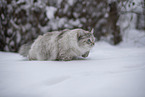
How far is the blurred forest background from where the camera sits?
15.2 ft

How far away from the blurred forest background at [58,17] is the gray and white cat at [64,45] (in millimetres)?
2098

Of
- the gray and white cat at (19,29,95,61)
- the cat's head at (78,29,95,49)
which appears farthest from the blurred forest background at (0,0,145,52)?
the cat's head at (78,29,95,49)

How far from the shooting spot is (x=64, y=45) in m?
2.46

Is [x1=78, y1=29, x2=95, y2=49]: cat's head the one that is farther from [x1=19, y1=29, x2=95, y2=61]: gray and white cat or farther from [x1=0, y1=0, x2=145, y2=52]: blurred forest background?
[x1=0, y1=0, x2=145, y2=52]: blurred forest background

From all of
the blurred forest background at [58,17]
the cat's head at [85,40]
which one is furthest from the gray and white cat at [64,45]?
the blurred forest background at [58,17]

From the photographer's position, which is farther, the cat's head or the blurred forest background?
the blurred forest background

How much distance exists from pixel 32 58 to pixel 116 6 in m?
4.97

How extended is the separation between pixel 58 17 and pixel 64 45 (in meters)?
3.19

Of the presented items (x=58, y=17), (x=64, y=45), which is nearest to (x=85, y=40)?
(x=64, y=45)

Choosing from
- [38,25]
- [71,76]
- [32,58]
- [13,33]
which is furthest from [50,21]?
[71,76]

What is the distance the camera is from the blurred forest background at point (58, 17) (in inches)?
182

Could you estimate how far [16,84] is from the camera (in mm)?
1278

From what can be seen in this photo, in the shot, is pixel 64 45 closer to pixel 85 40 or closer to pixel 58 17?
pixel 85 40

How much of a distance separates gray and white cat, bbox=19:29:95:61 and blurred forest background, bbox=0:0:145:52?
6.88 ft
